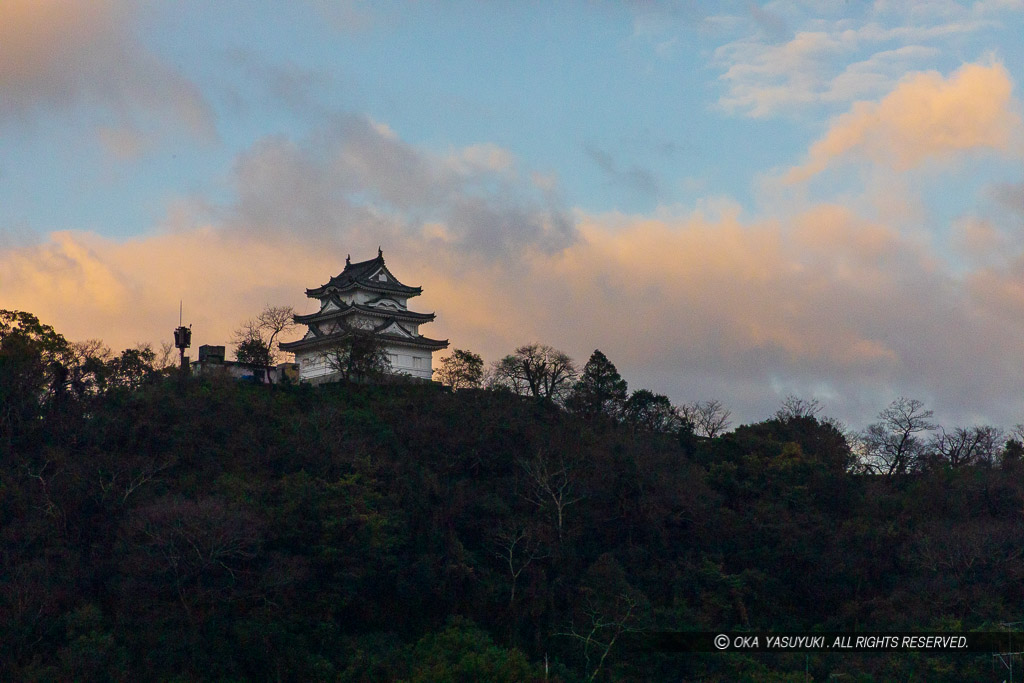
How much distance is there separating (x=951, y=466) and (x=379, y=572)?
898 inches

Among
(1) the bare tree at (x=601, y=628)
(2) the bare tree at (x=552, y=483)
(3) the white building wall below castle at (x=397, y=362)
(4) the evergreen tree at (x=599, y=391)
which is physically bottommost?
(1) the bare tree at (x=601, y=628)

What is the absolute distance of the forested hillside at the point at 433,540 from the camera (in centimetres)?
2688

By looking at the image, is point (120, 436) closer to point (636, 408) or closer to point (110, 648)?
point (110, 648)

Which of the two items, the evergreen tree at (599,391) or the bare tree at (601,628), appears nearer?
the bare tree at (601,628)

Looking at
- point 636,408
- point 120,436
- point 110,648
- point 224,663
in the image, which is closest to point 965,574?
point 636,408

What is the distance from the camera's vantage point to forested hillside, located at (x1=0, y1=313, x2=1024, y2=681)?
88.2 ft

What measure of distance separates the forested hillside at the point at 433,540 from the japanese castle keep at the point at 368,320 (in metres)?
10.1

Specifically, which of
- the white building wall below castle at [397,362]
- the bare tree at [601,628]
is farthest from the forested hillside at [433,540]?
the white building wall below castle at [397,362]

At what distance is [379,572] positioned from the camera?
29.9 meters

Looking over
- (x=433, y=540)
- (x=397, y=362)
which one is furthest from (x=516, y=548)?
(x=397, y=362)

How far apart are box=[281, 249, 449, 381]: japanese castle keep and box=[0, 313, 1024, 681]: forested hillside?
10105mm

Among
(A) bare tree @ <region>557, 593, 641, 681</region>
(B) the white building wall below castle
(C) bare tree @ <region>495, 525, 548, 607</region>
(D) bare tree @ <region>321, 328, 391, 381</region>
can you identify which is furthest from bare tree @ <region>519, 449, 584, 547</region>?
(B) the white building wall below castle

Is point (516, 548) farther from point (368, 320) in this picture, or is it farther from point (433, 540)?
point (368, 320)

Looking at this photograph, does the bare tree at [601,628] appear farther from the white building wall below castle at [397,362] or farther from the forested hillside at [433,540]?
the white building wall below castle at [397,362]
